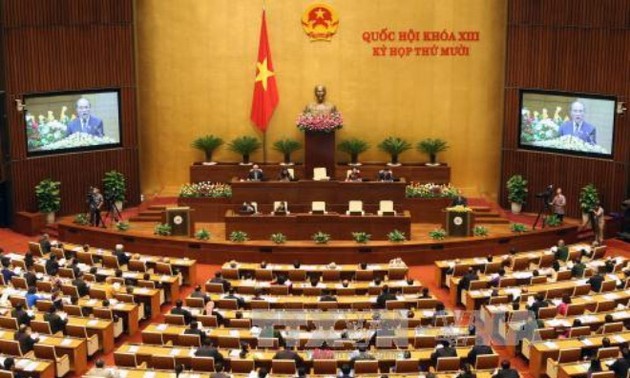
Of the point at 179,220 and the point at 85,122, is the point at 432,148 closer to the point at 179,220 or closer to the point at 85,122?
the point at 179,220

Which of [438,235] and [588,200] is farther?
[588,200]

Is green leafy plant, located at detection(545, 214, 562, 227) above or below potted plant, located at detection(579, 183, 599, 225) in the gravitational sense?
below

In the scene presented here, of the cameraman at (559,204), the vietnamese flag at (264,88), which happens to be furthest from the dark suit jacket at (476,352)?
the vietnamese flag at (264,88)

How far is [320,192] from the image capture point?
2861 cm

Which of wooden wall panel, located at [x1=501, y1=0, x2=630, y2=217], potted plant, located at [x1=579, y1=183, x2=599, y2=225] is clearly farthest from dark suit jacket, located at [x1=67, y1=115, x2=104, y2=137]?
potted plant, located at [x1=579, y1=183, x2=599, y2=225]

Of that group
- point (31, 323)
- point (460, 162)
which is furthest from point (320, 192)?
point (31, 323)

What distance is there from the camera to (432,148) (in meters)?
31.2

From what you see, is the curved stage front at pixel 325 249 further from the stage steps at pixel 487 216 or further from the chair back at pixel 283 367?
the chair back at pixel 283 367

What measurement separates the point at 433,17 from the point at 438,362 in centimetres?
1644

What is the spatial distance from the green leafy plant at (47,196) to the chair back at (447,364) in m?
15.7

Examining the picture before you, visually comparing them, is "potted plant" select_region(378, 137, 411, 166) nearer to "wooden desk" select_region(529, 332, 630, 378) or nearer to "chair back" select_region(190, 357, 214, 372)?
"wooden desk" select_region(529, 332, 630, 378)

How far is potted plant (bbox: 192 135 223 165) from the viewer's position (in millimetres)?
31484

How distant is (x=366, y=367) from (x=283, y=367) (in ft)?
4.93

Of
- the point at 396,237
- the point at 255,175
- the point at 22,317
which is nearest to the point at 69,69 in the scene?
the point at 255,175
